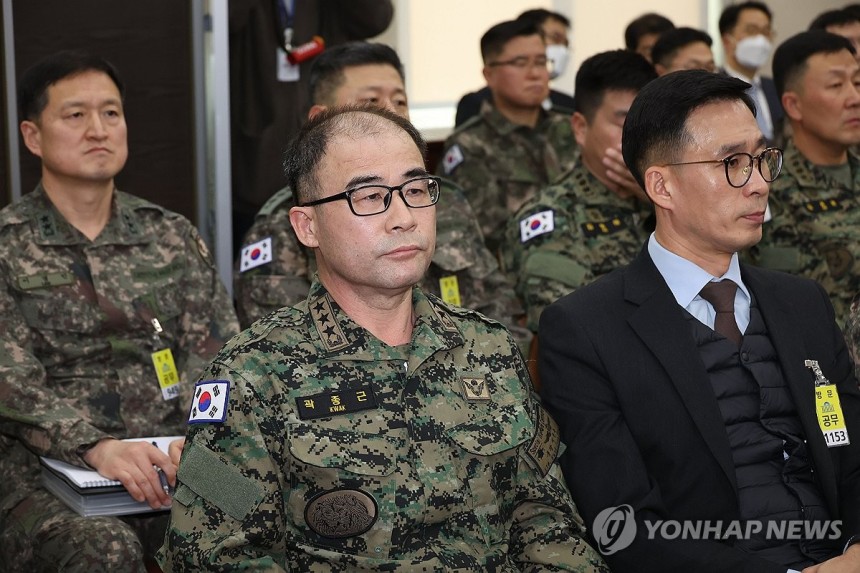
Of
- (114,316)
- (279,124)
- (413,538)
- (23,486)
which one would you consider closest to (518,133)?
(279,124)

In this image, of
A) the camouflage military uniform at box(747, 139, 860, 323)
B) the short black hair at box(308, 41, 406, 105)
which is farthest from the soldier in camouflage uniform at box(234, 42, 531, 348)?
the camouflage military uniform at box(747, 139, 860, 323)

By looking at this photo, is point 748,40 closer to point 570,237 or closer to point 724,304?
point 570,237

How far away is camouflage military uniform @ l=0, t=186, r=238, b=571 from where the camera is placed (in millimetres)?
2568

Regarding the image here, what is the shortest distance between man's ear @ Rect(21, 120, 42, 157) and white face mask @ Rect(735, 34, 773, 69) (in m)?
4.35

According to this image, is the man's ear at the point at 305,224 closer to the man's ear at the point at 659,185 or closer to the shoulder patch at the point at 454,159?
the man's ear at the point at 659,185

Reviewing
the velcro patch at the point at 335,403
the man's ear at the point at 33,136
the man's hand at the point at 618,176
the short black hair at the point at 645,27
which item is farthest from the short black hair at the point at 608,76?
the short black hair at the point at 645,27

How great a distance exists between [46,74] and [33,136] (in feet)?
0.57

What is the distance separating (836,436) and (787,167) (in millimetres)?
1914

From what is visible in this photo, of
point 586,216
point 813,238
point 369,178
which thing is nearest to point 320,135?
point 369,178

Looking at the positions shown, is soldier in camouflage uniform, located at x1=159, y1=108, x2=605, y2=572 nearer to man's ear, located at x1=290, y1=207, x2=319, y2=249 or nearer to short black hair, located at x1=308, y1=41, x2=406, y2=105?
man's ear, located at x1=290, y1=207, x2=319, y2=249

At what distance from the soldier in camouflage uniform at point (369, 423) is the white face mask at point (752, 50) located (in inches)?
182

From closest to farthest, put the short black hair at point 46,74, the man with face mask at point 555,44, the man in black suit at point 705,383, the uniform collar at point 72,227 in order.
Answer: the man in black suit at point 705,383
the uniform collar at point 72,227
the short black hair at point 46,74
the man with face mask at point 555,44

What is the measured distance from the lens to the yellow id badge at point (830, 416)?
2164 mm

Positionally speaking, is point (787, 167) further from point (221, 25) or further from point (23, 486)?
point (23, 486)
